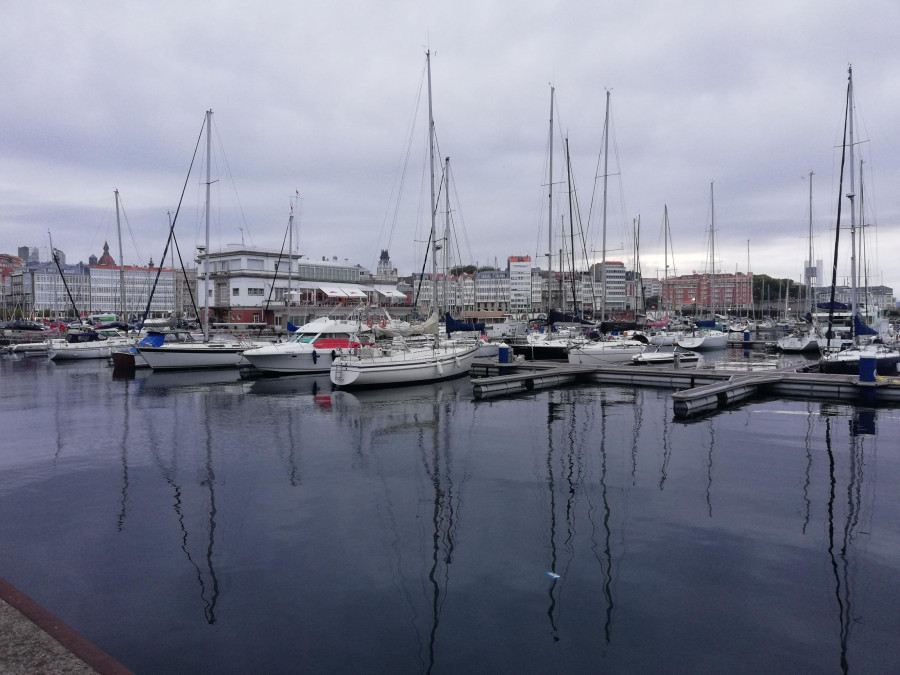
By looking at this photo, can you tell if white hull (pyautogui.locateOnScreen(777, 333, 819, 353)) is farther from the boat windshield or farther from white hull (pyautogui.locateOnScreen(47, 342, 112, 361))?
white hull (pyautogui.locateOnScreen(47, 342, 112, 361))

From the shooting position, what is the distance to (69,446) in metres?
16.7

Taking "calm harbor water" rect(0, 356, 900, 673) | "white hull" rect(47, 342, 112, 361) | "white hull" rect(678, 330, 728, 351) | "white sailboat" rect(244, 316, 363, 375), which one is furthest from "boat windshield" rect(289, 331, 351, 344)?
"white hull" rect(678, 330, 728, 351)

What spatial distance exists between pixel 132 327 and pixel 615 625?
208 feet

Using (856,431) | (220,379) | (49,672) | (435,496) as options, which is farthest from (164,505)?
(220,379)

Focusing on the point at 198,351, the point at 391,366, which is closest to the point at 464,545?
the point at 391,366

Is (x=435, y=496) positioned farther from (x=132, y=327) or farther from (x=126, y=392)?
(x=132, y=327)

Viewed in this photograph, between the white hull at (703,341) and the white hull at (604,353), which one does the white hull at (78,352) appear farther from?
the white hull at (703,341)

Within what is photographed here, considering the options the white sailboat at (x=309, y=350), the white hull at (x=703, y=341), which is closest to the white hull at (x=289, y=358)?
the white sailboat at (x=309, y=350)

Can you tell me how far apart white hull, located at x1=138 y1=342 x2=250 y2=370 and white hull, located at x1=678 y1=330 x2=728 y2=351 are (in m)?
36.3

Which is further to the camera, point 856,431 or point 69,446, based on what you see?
point 856,431

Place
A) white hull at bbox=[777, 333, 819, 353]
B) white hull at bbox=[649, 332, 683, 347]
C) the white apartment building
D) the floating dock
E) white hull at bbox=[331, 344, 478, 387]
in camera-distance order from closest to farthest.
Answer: the floating dock
white hull at bbox=[331, 344, 478, 387]
white hull at bbox=[649, 332, 683, 347]
white hull at bbox=[777, 333, 819, 353]
the white apartment building

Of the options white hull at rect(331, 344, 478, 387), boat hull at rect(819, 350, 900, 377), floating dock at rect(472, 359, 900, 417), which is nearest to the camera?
floating dock at rect(472, 359, 900, 417)

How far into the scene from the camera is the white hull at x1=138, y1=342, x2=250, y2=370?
122 ft

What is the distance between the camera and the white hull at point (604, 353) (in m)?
35.3
